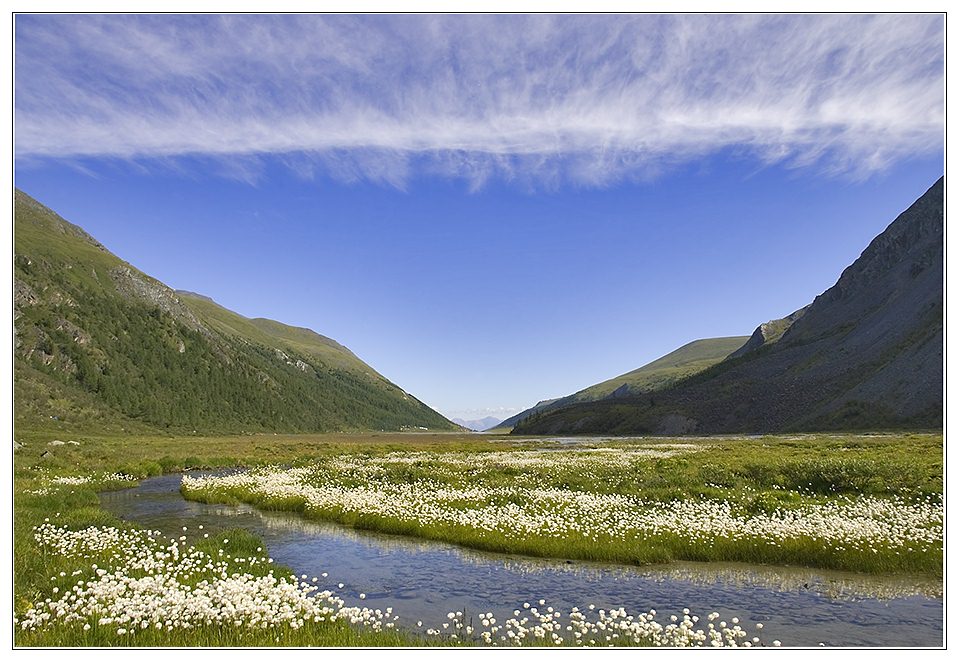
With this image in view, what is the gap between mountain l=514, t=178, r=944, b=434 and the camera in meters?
92.2

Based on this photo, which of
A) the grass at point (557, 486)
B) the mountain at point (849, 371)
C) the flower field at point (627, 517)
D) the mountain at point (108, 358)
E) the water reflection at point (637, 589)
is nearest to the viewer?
the grass at point (557, 486)

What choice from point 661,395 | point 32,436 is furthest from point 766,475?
point 661,395

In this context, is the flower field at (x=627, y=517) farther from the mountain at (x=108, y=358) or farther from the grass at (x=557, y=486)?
the mountain at (x=108, y=358)

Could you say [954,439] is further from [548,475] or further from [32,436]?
[32,436]

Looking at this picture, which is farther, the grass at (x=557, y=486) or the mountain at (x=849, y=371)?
the mountain at (x=849, y=371)

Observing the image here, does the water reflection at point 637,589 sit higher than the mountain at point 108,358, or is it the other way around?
the mountain at point 108,358

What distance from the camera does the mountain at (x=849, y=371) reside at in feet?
303

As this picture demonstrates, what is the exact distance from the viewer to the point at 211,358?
191 metres

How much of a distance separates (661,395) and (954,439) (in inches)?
5968

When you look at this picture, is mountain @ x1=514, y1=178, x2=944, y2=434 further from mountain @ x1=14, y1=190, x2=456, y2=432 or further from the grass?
mountain @ x1=14, y1=190, x2=456, y2=432

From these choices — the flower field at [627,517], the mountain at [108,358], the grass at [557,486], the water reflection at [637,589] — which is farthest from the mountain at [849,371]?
the mountain at [108,358]

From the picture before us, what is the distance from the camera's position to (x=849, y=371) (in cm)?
11519

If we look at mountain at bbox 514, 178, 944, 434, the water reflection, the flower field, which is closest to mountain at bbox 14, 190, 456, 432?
mountain at bbox 514, 178, 944, 434

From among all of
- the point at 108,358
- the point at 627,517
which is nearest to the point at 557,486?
the point at 627,517
